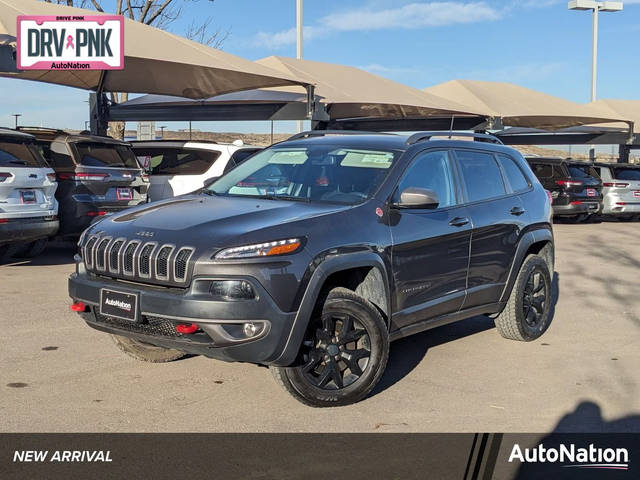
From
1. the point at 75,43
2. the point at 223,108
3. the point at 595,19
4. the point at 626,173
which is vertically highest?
the point at 595,19

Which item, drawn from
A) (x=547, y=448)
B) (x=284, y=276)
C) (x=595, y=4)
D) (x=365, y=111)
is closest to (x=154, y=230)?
(x=284, y=276)

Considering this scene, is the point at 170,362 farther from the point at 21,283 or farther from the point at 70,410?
the point at 21,283

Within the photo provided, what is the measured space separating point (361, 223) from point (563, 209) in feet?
51.5

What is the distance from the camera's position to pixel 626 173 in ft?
69.6

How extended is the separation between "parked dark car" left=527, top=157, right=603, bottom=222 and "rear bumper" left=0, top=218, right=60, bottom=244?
1300cm

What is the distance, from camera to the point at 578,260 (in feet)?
41.9

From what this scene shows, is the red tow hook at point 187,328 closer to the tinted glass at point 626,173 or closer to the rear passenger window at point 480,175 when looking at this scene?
the rear passenger window at point 480,175

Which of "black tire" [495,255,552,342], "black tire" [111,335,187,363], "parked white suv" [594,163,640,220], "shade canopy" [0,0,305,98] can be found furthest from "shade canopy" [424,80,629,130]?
"black tire" [111,335,187,363]

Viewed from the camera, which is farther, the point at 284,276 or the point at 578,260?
the point at 578,260

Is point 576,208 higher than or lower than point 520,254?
lower

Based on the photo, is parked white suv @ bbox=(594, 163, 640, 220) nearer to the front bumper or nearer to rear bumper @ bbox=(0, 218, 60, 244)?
rear bumper @ bbox=(0, 218, 60, 244)

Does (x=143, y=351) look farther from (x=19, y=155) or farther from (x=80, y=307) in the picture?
(x=19, y=155)

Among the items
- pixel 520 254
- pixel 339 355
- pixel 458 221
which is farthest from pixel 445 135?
pixel 339 355

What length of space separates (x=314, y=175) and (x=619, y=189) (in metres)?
17.0
